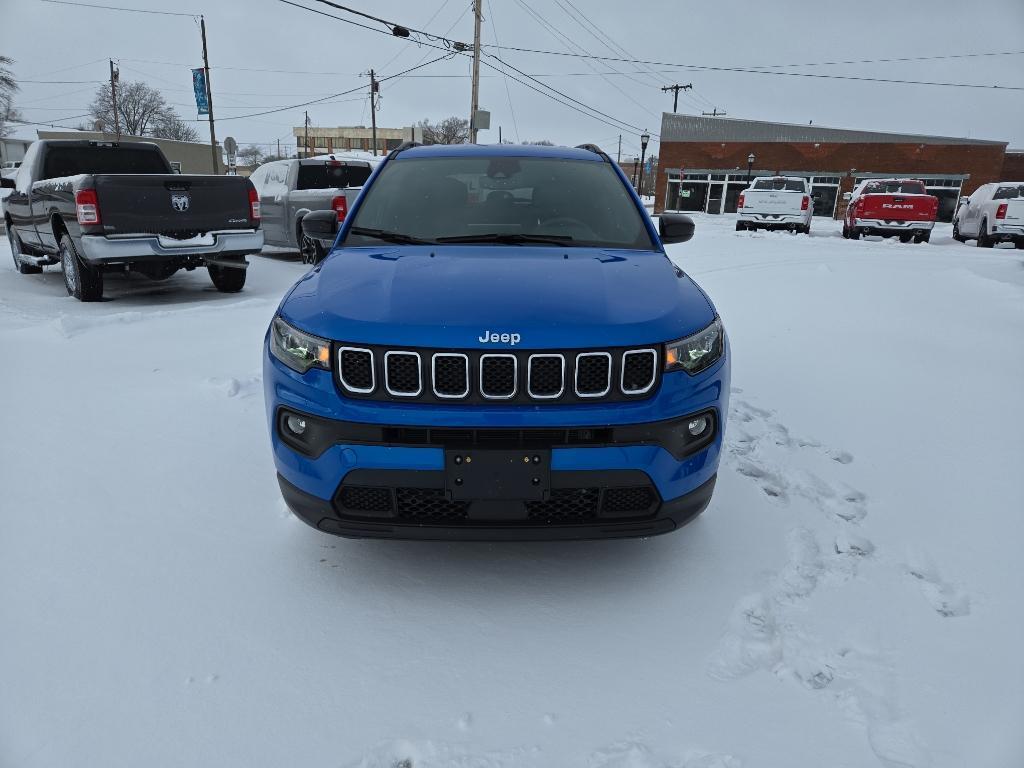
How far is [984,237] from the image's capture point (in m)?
15.4

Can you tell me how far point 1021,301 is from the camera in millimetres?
6492

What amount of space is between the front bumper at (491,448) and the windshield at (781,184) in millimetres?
17425

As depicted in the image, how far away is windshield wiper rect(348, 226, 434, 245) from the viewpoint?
3.04m

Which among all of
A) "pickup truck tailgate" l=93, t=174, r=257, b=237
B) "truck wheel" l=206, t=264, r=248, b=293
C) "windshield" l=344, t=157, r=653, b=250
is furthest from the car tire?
"truck wheel" l=206, t=264, r=248, b=293

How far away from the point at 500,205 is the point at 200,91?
Result: 35.6 metres

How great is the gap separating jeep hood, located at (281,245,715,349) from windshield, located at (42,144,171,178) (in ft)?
26.3

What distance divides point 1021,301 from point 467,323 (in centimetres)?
692

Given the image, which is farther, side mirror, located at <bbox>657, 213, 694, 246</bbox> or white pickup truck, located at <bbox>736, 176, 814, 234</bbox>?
white pickup truck, located at <bbox>736, 176, 814, 234</bbox>

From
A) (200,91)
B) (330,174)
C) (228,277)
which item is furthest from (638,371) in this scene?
(200,91)

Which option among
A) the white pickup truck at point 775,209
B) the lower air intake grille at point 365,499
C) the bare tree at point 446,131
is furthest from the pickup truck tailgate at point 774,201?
the bare tree at point 446,131

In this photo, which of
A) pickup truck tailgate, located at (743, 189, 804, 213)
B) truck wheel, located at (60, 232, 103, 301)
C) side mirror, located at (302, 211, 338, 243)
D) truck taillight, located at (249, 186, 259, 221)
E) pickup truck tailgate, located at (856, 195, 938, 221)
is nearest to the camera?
side mirror, located at (302, 211, 338, 243)

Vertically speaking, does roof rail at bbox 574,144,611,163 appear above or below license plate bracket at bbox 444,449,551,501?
above

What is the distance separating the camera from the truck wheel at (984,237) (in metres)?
15.3

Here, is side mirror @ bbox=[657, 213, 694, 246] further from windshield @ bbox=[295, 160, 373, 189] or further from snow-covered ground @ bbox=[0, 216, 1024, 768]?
windshield @ bbox=[295, 160, 373, 189]
